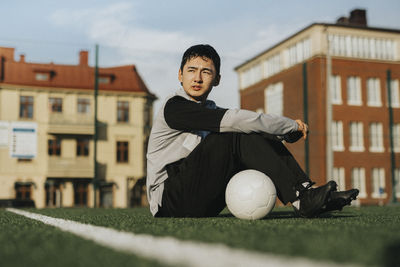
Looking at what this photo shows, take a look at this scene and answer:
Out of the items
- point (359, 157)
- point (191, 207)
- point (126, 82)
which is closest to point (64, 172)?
point (126, 82)

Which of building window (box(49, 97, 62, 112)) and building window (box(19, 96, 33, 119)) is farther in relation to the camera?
building window (box(49, 97, 62, 112))

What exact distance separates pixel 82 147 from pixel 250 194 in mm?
27175

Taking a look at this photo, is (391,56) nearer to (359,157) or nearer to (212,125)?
(359,157)

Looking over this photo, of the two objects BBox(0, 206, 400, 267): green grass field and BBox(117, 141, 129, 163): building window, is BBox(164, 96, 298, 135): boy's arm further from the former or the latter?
BBox(117, 141, 129, 163): building window

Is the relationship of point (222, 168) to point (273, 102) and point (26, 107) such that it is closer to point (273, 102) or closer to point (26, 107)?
point (273, 102)

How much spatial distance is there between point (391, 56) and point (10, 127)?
82.7 feet

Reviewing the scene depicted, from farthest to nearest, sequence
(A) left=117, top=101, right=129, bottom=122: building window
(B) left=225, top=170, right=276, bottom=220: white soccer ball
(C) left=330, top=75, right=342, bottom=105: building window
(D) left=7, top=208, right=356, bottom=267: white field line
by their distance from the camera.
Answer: (A) left=117, top=101, right=129, bottom=122: building window < (C) left=330, top=75, right=342, bottom=105: building window < (B) left=225, top=170, right=276, bottom=220: white soccer ball < (D) left=7, top=208, right=356, bottom=267: white field line

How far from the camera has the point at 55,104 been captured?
29.6 metres

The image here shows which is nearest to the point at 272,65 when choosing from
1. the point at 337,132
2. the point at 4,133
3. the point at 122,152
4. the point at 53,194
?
the point at 337,132

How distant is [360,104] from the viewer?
30141 millimetres

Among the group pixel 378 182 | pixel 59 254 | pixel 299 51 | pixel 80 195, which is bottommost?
pixel 80 195

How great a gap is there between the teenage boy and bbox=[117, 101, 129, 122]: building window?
26.9m

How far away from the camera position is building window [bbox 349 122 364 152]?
28825mm

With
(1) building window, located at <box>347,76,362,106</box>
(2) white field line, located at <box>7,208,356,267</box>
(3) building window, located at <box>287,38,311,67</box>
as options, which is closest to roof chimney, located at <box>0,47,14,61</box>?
(2) white field line, located at <box>7,208,356,267</box>
